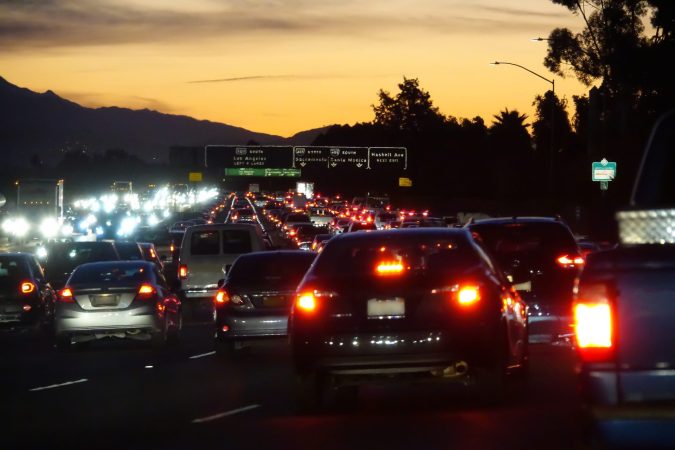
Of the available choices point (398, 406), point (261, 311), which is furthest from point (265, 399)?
point (261, 311)

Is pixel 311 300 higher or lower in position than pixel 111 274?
lower

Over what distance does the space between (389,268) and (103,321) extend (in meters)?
10.2

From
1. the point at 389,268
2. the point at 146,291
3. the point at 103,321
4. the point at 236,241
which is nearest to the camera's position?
the point at 389,268

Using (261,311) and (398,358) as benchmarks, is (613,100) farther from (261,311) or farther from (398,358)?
(398,358)

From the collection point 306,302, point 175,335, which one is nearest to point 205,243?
point 175,335

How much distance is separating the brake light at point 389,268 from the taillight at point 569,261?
536cm

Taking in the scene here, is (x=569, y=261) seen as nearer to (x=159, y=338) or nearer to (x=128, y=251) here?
(x=159, y=338)

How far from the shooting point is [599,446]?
7.09m

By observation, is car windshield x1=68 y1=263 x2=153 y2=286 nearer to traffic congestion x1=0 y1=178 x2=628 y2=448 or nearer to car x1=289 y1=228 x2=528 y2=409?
traffic congestion x1=0 y1=178 x2=628 y2=448

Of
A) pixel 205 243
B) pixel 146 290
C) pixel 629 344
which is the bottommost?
pixel 629 344

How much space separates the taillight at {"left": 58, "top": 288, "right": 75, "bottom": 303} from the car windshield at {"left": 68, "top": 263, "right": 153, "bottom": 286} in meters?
0.25

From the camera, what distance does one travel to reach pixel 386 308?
42.5 feet

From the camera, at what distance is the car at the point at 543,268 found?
1872 cm

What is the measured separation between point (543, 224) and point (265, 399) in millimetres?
5736
